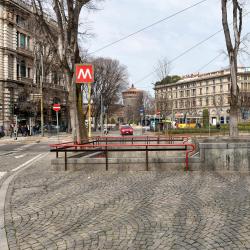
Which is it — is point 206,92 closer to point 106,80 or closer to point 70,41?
point 106,80

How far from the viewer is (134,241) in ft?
13.8

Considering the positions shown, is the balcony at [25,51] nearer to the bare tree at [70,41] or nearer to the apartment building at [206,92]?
the bare tree at [70,41]

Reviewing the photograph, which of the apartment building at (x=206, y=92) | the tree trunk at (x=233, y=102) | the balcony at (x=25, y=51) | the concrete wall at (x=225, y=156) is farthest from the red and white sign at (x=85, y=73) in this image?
the apartment building at (x=206, y=92)

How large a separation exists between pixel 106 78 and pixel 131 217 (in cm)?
4531

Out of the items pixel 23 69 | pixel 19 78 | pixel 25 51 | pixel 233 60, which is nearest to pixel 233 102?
pixel 233 60

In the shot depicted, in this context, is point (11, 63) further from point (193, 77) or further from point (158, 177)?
point (193, 77)

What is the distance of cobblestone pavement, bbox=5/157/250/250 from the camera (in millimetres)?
4227

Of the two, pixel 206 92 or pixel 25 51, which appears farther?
pixel 206 92

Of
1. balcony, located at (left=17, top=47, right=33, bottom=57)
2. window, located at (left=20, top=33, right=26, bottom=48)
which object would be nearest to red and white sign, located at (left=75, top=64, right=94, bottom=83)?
balcony, located at (left=17, top=47, right=33, bottom=57)

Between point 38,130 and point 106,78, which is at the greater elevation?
point 106,78

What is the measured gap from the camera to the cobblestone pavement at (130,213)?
4.23 meters

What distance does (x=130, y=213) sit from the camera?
5.46 metres

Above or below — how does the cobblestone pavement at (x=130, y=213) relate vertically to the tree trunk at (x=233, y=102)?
below

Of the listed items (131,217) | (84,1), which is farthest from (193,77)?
(131,217)
